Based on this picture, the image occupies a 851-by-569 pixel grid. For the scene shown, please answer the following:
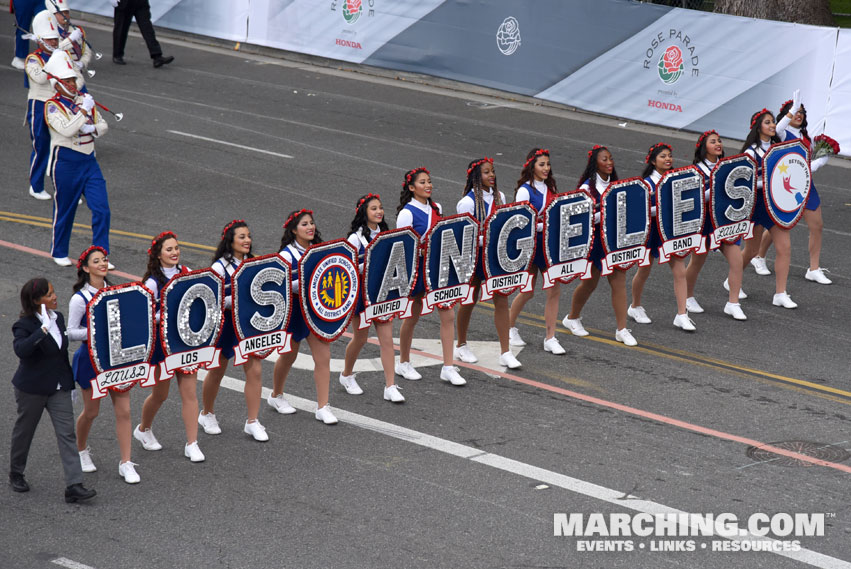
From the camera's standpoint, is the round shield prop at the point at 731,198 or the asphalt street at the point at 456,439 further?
the round shield prop at the point at 731,198

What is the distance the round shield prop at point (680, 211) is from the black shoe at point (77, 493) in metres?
6.07

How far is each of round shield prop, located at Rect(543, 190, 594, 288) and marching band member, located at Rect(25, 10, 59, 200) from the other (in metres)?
7.08

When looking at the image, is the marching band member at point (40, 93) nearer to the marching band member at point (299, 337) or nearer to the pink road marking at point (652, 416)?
the pink road marking at point (652, 416)

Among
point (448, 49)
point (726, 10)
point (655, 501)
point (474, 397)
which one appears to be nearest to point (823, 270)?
point (474, 397)

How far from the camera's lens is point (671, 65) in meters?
20.3

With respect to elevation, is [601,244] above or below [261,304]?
above

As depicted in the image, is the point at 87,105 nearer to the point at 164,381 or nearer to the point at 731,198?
the point at 164,381

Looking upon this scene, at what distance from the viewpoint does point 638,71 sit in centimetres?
2080

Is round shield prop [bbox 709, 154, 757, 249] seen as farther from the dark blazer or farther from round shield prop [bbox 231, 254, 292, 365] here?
the dark blazer

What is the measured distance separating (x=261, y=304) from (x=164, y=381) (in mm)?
941

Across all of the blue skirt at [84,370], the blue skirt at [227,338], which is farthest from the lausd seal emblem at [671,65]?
the blue skirt at [84,370]

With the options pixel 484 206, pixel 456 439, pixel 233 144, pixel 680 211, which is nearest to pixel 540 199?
pixel 484 206

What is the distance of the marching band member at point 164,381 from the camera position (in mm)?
A: 8555

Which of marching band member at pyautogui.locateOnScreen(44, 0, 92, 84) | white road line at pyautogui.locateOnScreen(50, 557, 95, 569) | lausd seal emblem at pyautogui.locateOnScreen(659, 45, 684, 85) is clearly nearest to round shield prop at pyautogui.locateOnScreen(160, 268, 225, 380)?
white road line at pyautogui.locateOnScreen(50, 557, 95, 569)
